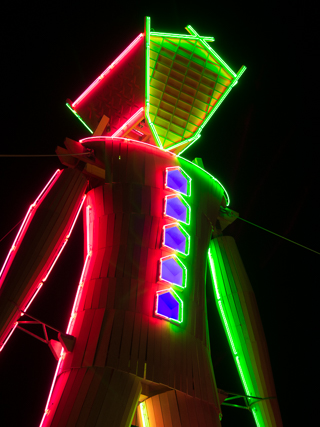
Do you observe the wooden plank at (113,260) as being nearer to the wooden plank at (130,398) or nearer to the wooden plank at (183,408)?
the wooden plank at (130,398)

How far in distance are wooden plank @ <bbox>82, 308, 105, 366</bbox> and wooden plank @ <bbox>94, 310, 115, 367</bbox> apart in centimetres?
9

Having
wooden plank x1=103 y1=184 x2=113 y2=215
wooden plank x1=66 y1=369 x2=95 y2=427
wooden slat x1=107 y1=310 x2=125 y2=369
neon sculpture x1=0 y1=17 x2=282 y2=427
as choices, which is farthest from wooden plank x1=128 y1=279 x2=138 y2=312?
wooden plank x1=103 y1=184 x2=113 y2=215

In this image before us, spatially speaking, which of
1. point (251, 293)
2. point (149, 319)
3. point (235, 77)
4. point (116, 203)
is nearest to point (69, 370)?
point (149, 319)

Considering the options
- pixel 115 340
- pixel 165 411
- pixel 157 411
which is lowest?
pixel 157 411

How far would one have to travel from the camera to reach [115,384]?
902cm

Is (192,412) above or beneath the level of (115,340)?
beneath

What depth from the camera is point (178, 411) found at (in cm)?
954

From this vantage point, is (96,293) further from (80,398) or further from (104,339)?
(80,398)

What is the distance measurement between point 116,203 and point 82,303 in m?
2.77

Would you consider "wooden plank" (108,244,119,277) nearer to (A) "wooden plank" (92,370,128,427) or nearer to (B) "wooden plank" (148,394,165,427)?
(A) "wooden plank" (92,370,128,427)

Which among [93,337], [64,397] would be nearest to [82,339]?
[93,337]

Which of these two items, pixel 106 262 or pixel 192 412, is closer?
pixel 192 412

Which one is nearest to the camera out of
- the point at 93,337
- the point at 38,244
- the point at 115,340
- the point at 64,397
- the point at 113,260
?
the point at 64,397

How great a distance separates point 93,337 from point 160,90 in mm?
8849
